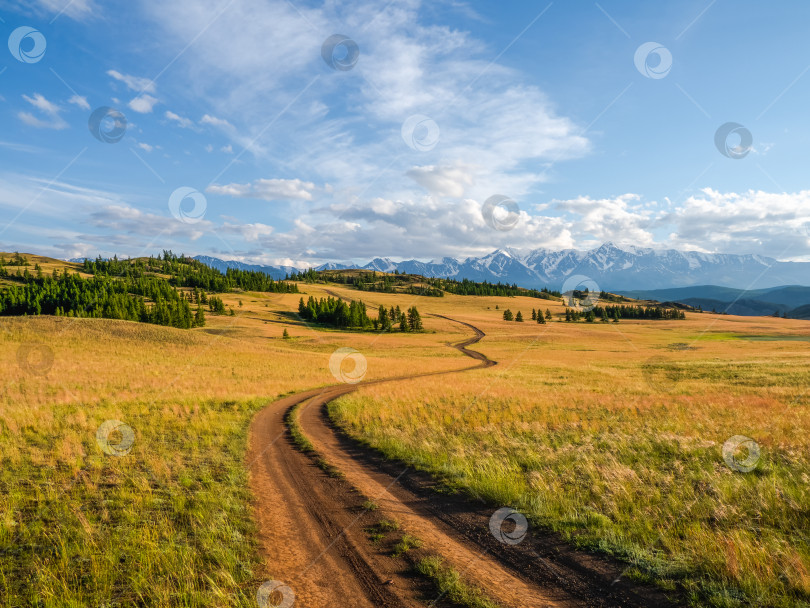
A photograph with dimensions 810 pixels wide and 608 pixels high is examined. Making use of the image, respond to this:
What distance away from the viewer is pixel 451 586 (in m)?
5.78

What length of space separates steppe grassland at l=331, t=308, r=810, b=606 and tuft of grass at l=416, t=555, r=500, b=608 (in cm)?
265

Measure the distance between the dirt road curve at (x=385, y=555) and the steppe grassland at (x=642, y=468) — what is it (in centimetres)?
80

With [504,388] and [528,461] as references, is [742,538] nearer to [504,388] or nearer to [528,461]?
[528,461]

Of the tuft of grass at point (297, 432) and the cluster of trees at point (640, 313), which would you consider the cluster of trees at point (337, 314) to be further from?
the cluster of trees at point (640, 313)

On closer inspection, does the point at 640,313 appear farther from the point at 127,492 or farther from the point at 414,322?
the point at 127,492

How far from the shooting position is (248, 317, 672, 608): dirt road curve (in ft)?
18.7

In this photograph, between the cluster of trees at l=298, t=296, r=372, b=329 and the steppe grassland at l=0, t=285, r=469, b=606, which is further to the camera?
the cluster of trees at l=298, t=296, r=372, b=329

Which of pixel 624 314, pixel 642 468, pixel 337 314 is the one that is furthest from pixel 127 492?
pixel 624 314

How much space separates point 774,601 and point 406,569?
519cm

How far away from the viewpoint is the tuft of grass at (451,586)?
214 inches

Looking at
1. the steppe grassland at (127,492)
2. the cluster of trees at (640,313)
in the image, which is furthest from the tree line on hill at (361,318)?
the cluster of trees at (640,313)

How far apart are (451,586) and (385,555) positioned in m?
1.48

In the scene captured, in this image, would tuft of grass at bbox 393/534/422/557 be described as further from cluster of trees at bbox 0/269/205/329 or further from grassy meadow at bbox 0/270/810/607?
cluster of trees at bbox 0/269/205/329

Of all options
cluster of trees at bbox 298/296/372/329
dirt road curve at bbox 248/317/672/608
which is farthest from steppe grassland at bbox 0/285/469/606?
cluster of trees at bbox 298/296/372/329
